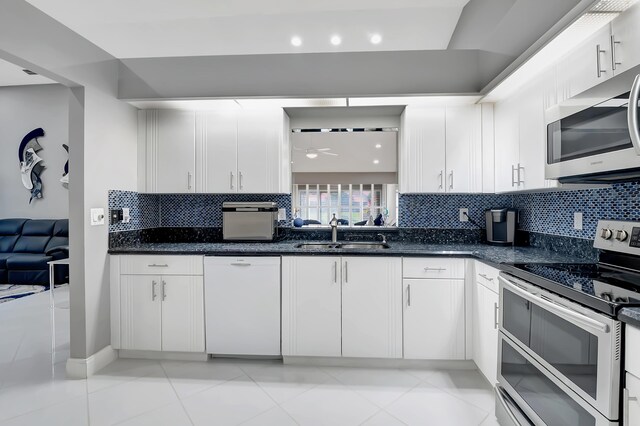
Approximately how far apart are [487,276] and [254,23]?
233 cm

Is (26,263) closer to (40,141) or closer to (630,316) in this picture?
(40,141)

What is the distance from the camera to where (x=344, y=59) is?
2605mm

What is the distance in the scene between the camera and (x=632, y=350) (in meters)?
1.04

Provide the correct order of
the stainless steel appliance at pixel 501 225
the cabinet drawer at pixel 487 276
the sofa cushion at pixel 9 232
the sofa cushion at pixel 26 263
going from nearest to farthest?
the cabinet drawer at pixel 487 276 < the stainless steel appliance at pixel 501 225 < the sofa cushion at pixel 26 263 < the sofa cushion at pixel 9 232

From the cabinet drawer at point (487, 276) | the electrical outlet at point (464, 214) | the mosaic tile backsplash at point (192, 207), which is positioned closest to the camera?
the cabinet drawer at point (487, 276)

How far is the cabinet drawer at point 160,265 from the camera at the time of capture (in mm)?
2537

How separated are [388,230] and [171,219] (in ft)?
6.81

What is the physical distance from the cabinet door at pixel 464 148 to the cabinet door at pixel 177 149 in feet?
7.13

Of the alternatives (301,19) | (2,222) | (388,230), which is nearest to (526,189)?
(388,230)

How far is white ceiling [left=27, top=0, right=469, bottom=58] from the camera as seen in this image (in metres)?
2.13

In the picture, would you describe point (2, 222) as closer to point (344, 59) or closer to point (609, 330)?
point (344, 59)

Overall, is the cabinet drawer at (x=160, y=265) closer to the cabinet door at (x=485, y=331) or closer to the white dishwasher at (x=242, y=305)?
the white dishwasher at (x=242, y=305)

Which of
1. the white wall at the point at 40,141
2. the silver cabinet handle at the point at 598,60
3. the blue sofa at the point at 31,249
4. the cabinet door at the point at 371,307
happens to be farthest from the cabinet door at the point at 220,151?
the white wall at the point at 40,141

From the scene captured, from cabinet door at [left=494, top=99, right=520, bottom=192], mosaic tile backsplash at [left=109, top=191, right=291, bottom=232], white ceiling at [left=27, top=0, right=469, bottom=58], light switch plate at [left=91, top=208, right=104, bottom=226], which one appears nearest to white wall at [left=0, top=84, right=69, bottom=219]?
mosaic tile backsplash at [left=109, top=191, right=291, bottom=232]
